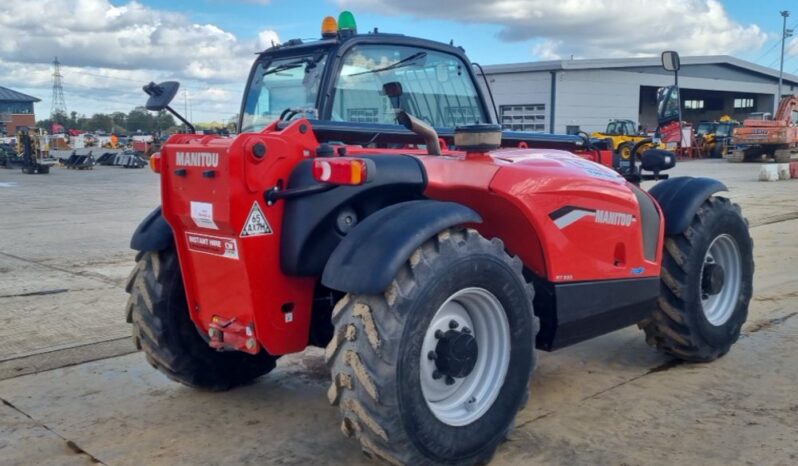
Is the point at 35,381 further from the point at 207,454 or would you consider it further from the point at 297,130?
the point at 297,130

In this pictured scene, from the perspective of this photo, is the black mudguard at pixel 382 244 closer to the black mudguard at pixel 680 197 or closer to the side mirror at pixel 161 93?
the side mirror at pixel 161 93

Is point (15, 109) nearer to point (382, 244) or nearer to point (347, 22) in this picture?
point (347, 22)

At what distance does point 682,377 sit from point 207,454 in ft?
9.17

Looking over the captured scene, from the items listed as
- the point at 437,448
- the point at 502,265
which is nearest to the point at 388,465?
the point at 437,448

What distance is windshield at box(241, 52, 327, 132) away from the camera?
184 inches

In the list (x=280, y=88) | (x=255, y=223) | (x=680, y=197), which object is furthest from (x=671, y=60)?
(x=255, y=223)

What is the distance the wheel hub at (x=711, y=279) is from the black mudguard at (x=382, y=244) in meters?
2.34

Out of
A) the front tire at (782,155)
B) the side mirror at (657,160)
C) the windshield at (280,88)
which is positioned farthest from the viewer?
the front tire at (782,155)

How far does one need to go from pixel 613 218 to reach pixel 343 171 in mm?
1739

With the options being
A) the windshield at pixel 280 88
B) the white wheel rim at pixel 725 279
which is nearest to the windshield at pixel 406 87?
the windshield at pixel 280 88

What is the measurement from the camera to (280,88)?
498 centimetres

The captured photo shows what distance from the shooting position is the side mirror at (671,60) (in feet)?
15.6

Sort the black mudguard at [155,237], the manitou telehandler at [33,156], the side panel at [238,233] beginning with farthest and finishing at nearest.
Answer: the manitou telehandler at [33,156], the black mudguard at [155,237], the side panel at [238,233]

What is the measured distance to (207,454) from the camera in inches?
140
